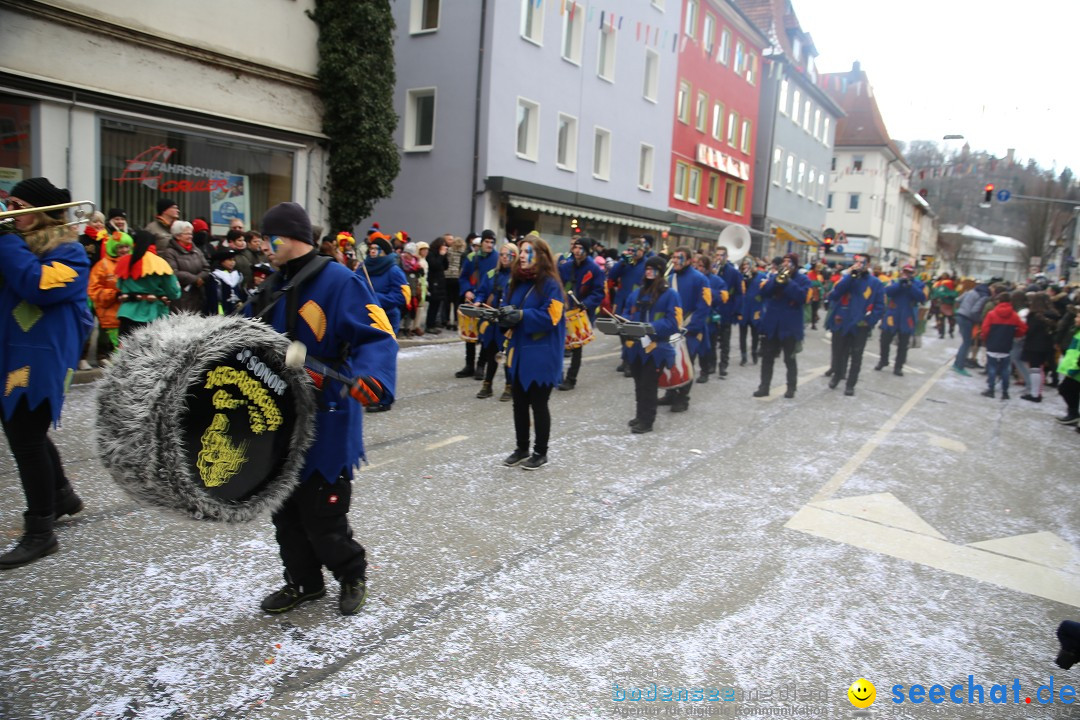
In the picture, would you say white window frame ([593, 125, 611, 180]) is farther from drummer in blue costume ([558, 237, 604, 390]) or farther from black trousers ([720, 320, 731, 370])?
drummer in blue costume ([558, 237, 604, 390])

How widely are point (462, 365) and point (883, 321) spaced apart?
778 centimetres

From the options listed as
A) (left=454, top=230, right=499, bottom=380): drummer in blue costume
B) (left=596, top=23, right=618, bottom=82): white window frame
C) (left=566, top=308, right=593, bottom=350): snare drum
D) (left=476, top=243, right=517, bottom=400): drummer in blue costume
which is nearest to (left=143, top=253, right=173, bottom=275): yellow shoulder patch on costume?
(left=476, top=243, right=517, bottom=400): drummer in blue costume

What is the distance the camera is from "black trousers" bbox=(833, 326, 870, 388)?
1107 cm

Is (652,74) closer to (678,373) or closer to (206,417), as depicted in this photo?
(678,373)

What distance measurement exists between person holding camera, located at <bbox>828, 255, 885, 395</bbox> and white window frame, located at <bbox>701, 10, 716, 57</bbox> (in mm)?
22421

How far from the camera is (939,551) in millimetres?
4898

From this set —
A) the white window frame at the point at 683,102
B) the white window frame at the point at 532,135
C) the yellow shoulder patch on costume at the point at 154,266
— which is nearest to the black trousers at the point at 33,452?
the yellow shoulder patch on costume at the point at 154,266

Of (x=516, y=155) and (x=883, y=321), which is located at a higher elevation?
(x=516, y=155)

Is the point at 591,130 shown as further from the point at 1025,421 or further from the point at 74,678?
the point at 74,678

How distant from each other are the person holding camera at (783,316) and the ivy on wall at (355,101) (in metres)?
8.86

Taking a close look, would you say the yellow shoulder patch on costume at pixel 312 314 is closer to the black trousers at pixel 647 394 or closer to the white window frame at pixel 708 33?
the black trousers at pixel 647 394

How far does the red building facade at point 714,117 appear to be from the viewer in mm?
29656

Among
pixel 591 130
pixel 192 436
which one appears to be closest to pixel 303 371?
pixel 192 436

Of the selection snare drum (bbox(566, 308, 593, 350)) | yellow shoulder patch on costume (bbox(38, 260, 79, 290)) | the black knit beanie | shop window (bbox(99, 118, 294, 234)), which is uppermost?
shop window (bbox(99, 118, 294, 234))
